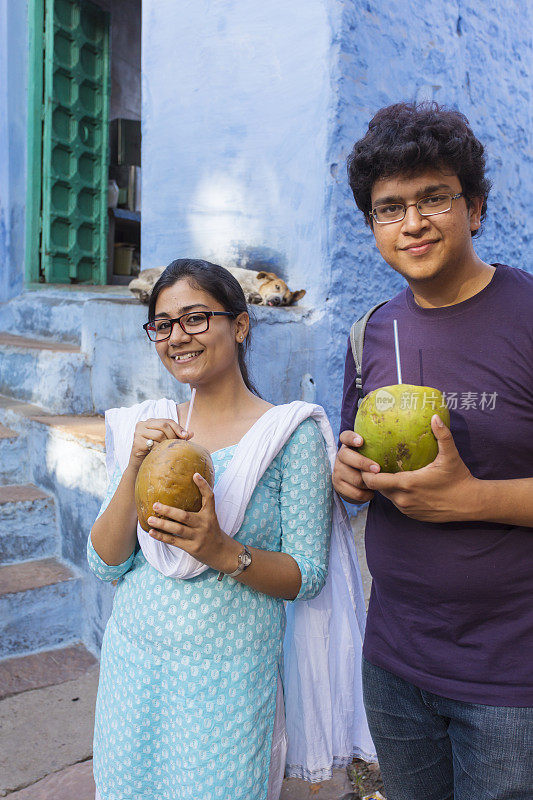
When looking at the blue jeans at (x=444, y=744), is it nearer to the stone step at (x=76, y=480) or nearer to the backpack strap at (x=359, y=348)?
the backpack strap at (x=359, y=348)

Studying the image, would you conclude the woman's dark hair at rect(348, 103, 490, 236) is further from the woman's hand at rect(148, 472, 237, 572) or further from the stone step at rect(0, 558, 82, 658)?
the stone step at rect(0, 558, 82, 658)

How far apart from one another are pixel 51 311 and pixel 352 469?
160 inches

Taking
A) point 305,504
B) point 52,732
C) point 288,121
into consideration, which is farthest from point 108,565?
point 288,121

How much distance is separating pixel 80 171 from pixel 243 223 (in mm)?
2996

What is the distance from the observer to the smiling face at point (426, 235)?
4.38 feet

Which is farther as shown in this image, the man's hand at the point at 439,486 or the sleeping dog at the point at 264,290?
the sleeping dog at the point at 264,290

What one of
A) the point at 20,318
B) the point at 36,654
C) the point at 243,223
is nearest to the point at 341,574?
the point at 36,654

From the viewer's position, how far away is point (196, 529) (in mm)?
1348

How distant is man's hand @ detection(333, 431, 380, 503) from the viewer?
1348mm

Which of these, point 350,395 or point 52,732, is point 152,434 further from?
point 52,732

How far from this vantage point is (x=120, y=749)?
1.57 metres

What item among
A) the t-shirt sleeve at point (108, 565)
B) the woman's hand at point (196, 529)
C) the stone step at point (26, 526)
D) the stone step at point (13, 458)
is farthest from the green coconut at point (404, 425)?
the stone step at point (13, 458)

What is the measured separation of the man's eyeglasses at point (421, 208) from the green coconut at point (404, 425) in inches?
14.4

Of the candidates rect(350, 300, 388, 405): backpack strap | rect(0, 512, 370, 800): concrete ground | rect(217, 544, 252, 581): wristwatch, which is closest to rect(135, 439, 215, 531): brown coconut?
rect(217, 544, 252, 581): wristwatch
